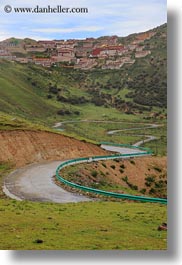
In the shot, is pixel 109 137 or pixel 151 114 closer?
pixel 151 114

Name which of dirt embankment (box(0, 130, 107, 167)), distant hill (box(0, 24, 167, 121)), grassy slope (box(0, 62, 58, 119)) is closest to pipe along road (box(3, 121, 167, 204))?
dirt embankment (box(0, 130, 107, 167))

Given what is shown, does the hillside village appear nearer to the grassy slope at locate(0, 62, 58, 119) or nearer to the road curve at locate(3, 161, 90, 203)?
the grassy slope at locate(0, 62, 58, 119)

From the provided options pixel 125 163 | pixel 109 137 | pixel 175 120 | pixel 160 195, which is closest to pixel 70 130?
pixel 109 137

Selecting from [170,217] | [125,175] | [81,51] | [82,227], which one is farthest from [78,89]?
[170,217]

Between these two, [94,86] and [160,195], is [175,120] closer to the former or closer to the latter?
[160,195]

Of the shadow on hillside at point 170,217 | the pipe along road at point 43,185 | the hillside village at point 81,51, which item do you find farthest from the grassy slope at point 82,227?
the hillside village at point 81,51

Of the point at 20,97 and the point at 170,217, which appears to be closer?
the point at 170,217

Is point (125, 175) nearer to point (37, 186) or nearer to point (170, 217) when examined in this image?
point (37, 186)

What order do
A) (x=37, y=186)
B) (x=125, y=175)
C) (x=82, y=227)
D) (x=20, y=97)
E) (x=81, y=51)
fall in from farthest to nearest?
1. (x=20, y=97)
2. (x=125, y=175)
3. (x=81, y=51)
4. (x=37, y=186)
5. (x=82, y=227)
